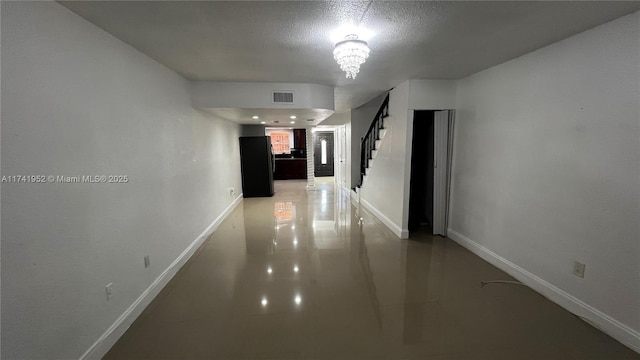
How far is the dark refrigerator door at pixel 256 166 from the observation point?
7.27 meters

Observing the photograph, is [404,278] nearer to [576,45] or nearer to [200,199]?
[576,45]

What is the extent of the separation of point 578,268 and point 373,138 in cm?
409

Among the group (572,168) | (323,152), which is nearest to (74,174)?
(572,168)

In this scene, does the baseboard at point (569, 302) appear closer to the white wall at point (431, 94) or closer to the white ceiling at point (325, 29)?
the white wall at point (431, 94)

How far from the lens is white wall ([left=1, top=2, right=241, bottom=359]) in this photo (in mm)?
1338

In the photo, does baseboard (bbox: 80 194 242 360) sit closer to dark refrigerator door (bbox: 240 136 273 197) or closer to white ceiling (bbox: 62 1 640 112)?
white ceiling (bbox: 62 1 640 112)

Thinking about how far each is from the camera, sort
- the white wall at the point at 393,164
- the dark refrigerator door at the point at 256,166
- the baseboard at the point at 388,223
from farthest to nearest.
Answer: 1. the dark refrigerator door at the point at 256,166
2. the baseboard at the point at 388,223
3. the white wall at the point at 393,164

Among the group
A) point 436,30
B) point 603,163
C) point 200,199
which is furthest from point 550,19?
point 200,199

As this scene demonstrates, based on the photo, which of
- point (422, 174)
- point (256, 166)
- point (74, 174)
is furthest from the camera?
point (256, 166)

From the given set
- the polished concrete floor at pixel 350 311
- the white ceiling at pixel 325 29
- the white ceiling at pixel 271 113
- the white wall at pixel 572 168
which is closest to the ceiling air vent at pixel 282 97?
the white ceiling at pixel 271 113

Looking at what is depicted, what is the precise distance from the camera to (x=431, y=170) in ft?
14.5

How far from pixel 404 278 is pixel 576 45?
2.63 metres

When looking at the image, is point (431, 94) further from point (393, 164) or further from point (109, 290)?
point (109, 290)

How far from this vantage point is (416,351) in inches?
74.5
